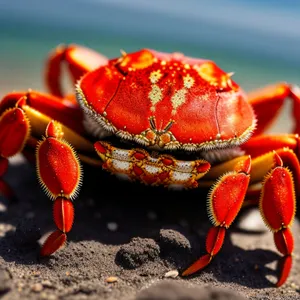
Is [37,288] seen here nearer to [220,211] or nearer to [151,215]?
[220,211]

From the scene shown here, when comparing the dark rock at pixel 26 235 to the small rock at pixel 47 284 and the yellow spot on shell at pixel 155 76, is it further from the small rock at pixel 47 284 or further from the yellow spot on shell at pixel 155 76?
the yellow spot on shell at pixel 155 76

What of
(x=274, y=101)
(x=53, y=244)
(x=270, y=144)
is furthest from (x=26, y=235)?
(x=274, y=101)

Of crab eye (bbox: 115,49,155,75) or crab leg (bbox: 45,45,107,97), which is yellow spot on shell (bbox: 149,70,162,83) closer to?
crab eye (bbox: 115,49,155,75)

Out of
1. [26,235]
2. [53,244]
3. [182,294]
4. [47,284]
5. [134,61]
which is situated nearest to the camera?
[182,294]

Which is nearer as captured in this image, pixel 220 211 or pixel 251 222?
pixel 220 211

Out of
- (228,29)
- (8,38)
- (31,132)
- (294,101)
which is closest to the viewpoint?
(31,132)

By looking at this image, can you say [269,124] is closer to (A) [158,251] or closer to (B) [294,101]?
(B) [294,101]

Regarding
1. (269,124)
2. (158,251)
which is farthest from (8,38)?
(158,251)
